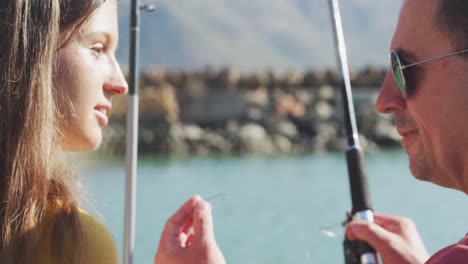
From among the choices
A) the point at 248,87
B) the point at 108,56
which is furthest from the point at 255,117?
the point at 108,56

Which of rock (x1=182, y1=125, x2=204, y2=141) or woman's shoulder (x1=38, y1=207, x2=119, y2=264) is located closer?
woman's shoulder (x1=38, y1=207, x2=119, y2=264)

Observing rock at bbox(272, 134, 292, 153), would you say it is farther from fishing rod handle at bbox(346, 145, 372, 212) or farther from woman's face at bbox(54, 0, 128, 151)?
woman's face at bbox(54, 0, 128, 151)

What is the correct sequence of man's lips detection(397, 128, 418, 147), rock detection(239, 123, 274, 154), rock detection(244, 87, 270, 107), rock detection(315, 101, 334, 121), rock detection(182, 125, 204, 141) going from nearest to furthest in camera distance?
man's lips detection(397, 128, 418, 147)
rock detection(239, 123, 274, 154)
rock detection(182, 125, 204, 141)
rock detection(315, 101, 334, 121)
rock detection(244, 87, 270, 107)

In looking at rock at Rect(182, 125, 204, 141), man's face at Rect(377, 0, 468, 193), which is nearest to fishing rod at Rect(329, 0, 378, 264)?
man's face at Rect(377, 0, 468, 193)

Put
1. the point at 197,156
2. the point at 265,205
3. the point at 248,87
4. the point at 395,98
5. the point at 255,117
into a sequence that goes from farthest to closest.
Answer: the point at 248,87 → the point at 255,117 → the point at 197,156 → the point at 265,205 → the point at 395,98

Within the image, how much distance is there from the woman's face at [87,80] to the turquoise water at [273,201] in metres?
0.15

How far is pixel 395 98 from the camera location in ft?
3.26

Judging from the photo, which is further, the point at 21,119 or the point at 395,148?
the point at 395,148

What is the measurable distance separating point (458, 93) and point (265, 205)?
4.94 meters

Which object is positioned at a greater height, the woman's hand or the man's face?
the man's face

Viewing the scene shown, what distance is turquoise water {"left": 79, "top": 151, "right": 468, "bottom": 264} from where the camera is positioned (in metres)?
3.79

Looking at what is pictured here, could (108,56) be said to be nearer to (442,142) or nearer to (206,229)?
(206,229)

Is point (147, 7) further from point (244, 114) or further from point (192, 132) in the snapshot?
point (244, 114)

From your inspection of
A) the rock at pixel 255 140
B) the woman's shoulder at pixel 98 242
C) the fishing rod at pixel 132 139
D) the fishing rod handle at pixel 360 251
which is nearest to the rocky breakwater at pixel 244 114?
the rock at pixel 255 140
